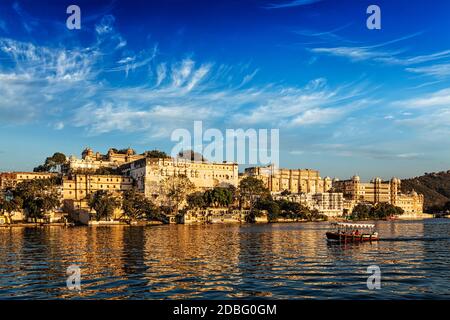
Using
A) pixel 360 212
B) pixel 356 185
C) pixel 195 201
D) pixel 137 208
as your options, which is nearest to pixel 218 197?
pixel 195 201

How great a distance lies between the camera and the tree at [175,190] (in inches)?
4259

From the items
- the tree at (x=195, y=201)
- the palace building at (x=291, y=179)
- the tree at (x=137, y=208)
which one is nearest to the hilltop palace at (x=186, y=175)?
the palace building at (x=291, y=179)

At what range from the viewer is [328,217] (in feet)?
449

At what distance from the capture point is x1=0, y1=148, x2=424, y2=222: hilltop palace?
10950cm

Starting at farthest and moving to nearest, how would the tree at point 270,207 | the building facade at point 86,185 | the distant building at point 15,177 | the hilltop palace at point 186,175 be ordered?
1. the tree at point 270,207
2. the hilltop palace at point 186,175
3. the building facade at point 86,185
4. the distant building at point 15,177

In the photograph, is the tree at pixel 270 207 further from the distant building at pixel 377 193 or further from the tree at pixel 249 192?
the distant building at pixel 377 193

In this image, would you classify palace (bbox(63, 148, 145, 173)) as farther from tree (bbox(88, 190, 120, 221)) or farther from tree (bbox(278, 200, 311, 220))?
tree (bbox(278, 200, 311, 220))

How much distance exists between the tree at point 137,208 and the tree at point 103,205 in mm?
2065

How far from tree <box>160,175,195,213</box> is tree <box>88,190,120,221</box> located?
17.9 meters

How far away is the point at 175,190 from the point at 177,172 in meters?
11.7

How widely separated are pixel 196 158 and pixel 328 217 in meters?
40.7
